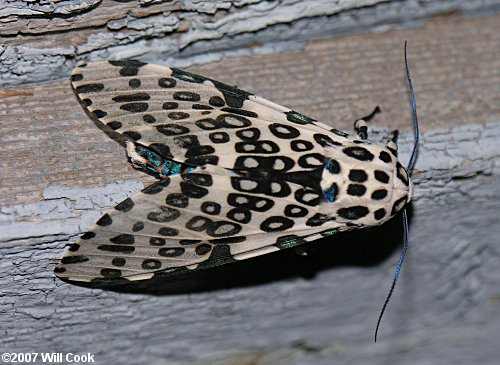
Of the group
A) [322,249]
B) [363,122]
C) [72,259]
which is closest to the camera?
[72,259]

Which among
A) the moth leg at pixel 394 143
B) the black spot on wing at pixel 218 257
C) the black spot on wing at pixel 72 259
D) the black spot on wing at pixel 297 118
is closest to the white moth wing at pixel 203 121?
the black spot on wing at pixel 297 118

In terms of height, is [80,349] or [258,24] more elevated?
[258,24]

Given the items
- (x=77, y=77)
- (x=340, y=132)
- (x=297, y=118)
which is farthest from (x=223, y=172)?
(x=77, y=77)

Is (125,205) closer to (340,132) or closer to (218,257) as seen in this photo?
(218,257)

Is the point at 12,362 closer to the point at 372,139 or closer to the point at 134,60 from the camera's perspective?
the point at 134,60

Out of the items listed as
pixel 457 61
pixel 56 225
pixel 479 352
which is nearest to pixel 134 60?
pixel 56 225

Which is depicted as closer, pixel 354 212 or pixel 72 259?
pixel 72 259

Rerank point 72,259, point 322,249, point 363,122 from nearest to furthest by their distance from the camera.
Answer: point 72,259
point 363,122
point 322,249

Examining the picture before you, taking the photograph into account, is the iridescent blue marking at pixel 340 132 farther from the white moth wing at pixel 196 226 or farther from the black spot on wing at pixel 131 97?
the black spot on wing at pixel 131 97
